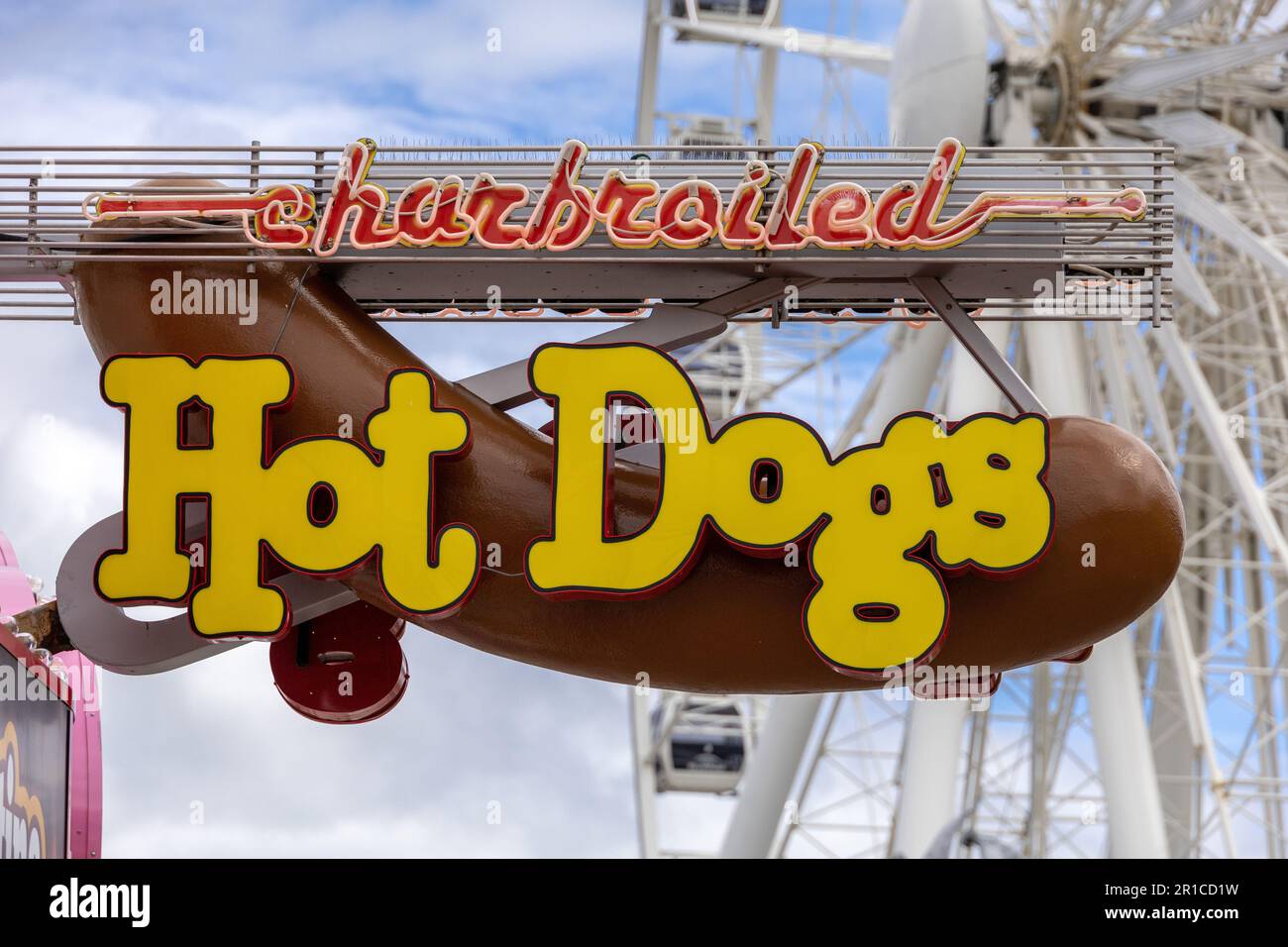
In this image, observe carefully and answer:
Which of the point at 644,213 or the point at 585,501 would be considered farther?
the point at 644,213

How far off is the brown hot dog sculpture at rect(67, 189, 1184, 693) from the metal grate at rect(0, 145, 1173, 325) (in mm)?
729

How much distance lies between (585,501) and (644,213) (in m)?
2.42

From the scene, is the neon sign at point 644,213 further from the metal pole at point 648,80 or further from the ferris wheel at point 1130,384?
the metal pole at point 648,80

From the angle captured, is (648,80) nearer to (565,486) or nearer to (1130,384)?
(1130,384)

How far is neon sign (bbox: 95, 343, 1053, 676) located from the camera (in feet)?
50.3

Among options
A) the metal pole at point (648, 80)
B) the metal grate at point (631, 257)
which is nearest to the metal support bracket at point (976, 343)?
the metal grate at point (631, 257)

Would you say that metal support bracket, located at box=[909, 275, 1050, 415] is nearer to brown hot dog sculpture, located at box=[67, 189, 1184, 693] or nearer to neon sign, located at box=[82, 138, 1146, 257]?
brown hot dog sculpture, located at box=[67, 189, 1184, 693]

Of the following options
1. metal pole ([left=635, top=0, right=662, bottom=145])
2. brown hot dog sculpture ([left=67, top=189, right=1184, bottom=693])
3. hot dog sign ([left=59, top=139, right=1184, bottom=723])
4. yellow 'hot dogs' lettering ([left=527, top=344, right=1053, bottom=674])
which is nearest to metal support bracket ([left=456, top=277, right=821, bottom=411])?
hot dog sign ([left=59, top=139, right=1184, bottom=723])

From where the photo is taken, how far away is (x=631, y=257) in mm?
16078

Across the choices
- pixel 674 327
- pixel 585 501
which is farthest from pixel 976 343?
pixel 585 501

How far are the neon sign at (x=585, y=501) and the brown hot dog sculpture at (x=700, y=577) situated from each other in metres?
0.26

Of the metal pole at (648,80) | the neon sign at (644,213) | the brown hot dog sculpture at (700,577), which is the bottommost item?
the brown hot dog sculpture at (700,577)

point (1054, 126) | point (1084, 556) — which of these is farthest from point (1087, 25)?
point (1084, 556)

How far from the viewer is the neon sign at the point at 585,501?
50.3 ft
